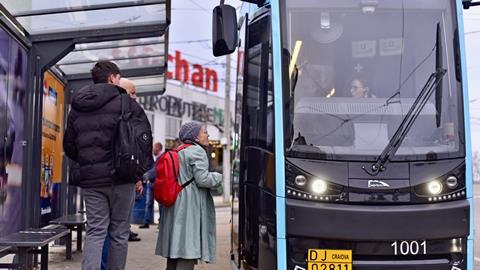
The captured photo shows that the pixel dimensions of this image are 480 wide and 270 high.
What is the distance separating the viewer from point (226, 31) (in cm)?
515

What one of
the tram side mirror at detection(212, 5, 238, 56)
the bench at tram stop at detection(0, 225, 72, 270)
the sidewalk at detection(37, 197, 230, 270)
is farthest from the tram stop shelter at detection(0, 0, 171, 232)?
the tram side mirror at detection(212, 5, 238, 56)

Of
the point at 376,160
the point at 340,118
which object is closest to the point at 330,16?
the point at 340,118

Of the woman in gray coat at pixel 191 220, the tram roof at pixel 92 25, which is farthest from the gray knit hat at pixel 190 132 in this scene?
the tram roof at pixel 92 25

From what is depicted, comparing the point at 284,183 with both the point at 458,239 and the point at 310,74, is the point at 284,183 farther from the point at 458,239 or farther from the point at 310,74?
the point at 458,239

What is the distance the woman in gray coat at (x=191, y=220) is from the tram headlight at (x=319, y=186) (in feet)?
4.12

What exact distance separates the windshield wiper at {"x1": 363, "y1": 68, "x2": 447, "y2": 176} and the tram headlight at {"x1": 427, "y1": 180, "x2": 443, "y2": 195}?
0.36 meters

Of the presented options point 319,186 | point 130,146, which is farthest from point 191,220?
point 319,186

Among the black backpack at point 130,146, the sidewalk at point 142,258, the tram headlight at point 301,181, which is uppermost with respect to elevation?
the black backpack at point 130,146

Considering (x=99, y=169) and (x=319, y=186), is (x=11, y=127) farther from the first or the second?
(x=319, y=186)

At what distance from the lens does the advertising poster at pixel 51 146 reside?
7.84m

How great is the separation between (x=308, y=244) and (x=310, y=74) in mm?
1375

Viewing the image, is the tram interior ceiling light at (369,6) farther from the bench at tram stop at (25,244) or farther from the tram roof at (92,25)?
the bench at tram stop at (25,244)

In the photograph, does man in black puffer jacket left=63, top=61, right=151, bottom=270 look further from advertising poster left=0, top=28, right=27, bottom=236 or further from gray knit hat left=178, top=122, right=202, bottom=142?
advertising poster left=0, top=28, right=27, bottom=236

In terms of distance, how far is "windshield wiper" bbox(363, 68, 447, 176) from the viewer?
4570 mm
